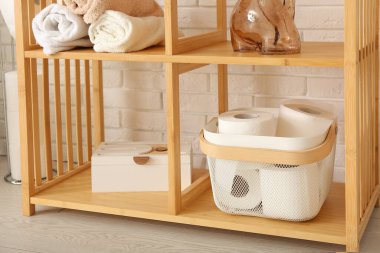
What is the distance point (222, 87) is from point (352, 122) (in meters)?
0.59

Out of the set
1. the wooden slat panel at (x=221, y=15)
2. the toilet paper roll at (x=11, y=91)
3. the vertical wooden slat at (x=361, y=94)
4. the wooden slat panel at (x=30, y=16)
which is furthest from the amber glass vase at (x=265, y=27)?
the toilet paper roll at (x=11, y=91)

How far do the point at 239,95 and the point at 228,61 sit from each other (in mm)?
569

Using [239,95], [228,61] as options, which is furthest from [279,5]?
[239,95]

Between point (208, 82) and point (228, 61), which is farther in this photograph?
point (208, 82)

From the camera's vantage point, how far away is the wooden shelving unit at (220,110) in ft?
4.90

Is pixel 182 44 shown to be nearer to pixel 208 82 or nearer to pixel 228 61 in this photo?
pixel 228 61

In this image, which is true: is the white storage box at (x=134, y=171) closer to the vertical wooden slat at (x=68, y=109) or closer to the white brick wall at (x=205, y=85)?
the vertical wooden slat at (x=68, y=109)

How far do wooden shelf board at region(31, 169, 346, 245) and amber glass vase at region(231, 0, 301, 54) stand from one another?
1.35 feet

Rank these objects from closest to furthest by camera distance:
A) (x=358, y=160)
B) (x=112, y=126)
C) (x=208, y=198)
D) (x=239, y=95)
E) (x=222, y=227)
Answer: (x=358, y=160) < (x=222, y=227) < (x=208, y=198) < (x=239, y=95) < (x=112, y=126)

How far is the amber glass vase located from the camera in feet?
5.34

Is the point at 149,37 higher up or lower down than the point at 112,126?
higher up

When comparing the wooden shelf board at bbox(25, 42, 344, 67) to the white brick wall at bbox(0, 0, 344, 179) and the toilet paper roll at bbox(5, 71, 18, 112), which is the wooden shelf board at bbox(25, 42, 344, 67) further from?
the toilet paper roll at bbox(5, 71, 18, 112)

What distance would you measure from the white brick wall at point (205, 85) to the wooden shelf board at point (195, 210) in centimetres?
27

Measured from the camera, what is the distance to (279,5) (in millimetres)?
1656
